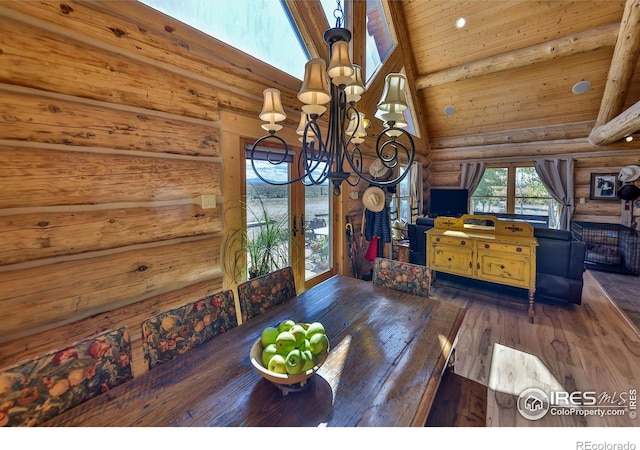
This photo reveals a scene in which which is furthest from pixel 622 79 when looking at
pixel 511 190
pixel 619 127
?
pixel 511 190

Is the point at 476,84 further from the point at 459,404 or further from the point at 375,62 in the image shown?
the point at 459,404

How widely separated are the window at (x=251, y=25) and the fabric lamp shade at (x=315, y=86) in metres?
1.33

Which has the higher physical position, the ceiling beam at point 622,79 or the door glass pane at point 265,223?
the ceiling beam at point 622,79

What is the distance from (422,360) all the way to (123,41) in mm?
2425

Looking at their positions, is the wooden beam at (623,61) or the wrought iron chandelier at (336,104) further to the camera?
the wooden beam at (623,61)

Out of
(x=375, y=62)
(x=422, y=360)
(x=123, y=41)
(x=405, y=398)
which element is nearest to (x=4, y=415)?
(x=405, y=398)

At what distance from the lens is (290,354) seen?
89cm

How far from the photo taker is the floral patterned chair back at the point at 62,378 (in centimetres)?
81

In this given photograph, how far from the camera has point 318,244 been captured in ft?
11.3

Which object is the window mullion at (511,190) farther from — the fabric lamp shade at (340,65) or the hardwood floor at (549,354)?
the fabric lamp shade at (340,65)

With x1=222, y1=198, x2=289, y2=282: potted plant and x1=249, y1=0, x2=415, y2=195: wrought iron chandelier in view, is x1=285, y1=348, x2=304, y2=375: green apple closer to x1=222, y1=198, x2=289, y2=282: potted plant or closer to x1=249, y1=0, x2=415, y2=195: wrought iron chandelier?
x1=249, y1=0, x2=415, y2=195: wrought iron chandelier

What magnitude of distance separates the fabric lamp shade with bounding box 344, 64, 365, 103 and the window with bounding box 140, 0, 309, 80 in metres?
1.33

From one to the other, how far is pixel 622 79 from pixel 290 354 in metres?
5.68

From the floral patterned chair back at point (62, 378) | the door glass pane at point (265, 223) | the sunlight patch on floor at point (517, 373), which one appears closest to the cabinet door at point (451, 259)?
the sunlight patch on floor at point (517, 373)
